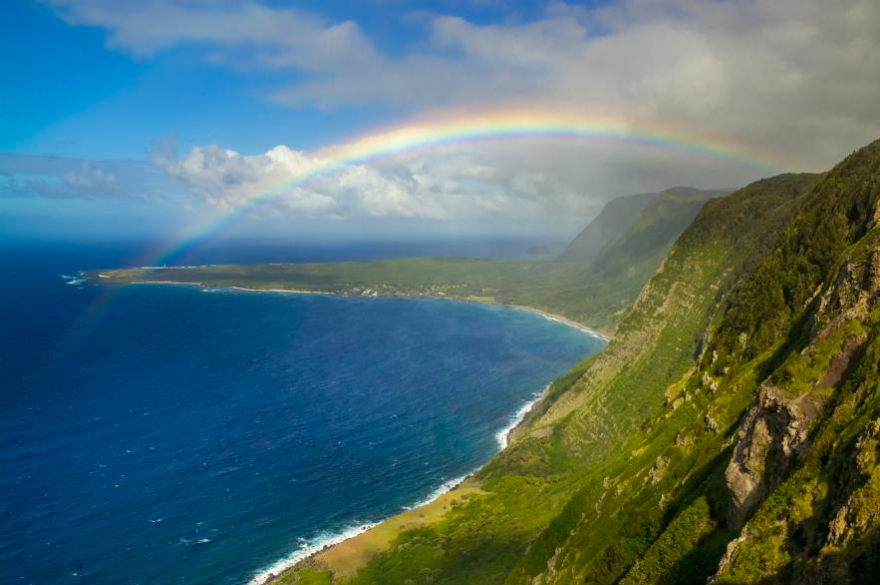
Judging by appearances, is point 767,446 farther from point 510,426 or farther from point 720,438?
point 510,426

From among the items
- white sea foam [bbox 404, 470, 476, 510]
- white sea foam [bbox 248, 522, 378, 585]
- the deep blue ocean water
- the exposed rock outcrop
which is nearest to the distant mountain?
the exposed rock outcrop

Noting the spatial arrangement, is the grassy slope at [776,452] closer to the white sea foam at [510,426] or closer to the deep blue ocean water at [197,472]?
the deep blue ocean water at [197,472]

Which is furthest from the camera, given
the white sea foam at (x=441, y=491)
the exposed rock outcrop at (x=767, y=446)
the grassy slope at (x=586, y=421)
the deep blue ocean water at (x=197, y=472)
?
the white sea foam at (x=441, y=491)

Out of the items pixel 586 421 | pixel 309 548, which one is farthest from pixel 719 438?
pixel 586 421

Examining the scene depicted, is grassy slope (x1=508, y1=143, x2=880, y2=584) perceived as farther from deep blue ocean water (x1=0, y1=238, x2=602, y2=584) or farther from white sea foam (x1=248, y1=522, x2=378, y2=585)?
deep blue ocean water (x1=0, y1=238, x2=602, y2=584)

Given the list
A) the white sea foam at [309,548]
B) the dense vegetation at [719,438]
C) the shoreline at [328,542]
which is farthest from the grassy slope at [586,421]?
A: the white sea foam at [309,548]
